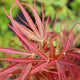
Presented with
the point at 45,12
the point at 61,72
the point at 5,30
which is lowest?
the point at 61,72

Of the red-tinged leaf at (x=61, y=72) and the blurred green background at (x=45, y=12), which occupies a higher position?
the blurred green background at (x=45, y=12)

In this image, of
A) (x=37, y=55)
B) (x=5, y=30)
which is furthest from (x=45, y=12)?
(x=37, y=55)

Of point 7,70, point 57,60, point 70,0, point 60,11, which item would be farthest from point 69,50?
point 70,0

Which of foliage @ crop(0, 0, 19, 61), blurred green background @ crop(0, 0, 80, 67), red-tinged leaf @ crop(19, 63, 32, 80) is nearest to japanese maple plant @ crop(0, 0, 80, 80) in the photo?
red-tinged leaf @ crop(19, 63, 32, 80)

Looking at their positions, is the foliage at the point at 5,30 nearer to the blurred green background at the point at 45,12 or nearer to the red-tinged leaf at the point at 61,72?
the blurred green background at the point at 45,12

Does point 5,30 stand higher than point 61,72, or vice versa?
point 5,30

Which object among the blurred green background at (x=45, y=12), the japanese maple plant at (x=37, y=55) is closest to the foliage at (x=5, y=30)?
the blurred green background at (x=45, y=12)

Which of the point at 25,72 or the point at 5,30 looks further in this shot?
the point at 5,30

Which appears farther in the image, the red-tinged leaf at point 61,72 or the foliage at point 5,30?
the foliage at point 5,30

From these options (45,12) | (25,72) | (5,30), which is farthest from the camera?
(45,12)

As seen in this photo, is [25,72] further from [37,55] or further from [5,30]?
[5,30]

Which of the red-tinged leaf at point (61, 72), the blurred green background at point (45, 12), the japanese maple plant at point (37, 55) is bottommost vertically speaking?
the red-tinged leaf at point (61, 72)
